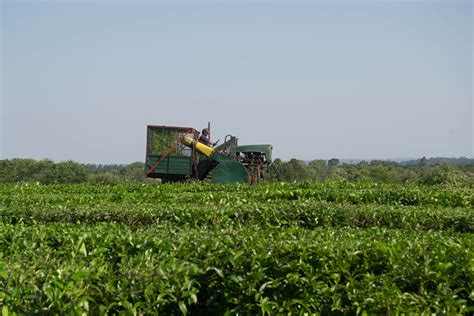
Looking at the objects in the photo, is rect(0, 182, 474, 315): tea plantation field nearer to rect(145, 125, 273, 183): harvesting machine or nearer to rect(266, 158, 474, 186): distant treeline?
rect(145, 125, 273, 183): harvesting machine

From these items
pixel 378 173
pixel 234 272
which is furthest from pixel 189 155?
pixel 378 173

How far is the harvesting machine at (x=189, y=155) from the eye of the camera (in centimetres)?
1925

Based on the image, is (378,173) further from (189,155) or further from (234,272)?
(234,272)

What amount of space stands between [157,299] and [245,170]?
47.1 ft

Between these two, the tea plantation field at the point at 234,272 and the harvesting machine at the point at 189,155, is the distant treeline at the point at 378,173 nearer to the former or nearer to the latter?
the harvesting machine at the point at 189,155

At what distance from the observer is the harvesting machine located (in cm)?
1925

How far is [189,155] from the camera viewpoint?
19.4m

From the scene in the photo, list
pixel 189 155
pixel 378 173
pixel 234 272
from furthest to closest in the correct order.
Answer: pixel 378 173 → pixel 189 155 → pixel 234 272

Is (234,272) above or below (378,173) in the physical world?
below

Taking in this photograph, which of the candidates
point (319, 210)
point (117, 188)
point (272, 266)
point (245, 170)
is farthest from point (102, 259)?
point (245, 170)

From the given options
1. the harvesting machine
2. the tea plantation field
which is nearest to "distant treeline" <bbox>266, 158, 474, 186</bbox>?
the harvesting machine

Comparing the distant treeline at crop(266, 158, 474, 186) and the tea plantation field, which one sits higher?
the distant treeline at crop(266, 158, 474, 186)

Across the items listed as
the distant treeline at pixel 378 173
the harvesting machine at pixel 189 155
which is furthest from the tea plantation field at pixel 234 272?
the distant treeline at pixel 378 173

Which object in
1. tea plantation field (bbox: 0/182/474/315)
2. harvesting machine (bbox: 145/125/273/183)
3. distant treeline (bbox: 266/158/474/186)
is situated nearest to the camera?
tea plantation field (bbox: 0/182/474/315)
